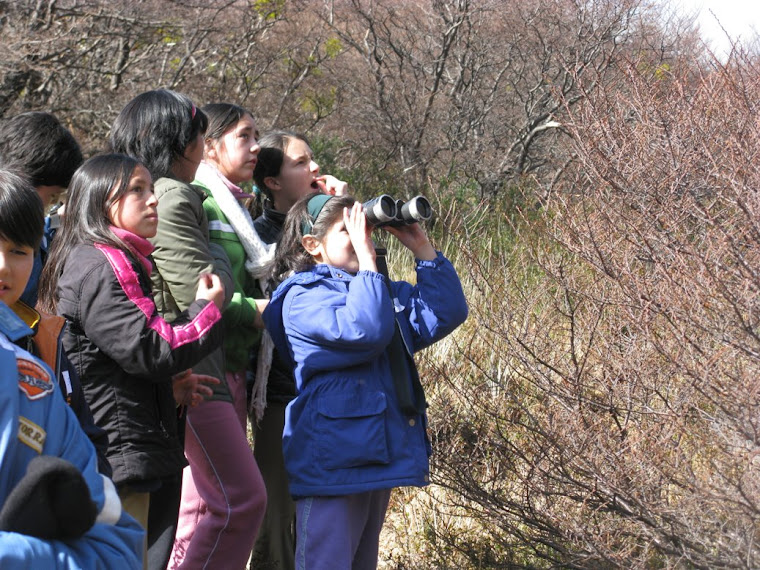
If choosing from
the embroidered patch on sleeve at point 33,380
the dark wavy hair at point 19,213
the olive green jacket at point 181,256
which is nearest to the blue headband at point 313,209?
the olive green jacket at point 181,256

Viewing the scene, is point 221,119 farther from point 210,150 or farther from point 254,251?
point 254,251

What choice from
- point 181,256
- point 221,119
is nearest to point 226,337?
point 181,256

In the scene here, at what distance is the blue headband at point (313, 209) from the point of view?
2879 millimetres

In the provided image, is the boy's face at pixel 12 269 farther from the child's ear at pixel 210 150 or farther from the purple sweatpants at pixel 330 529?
the child's ear at pixel 210 150

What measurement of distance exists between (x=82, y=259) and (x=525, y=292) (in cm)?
234

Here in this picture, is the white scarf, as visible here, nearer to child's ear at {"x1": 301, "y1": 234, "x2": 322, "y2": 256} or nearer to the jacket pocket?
child's ear at {"x1": 301, "y1": 234, "x2": 322, "y2": 256}

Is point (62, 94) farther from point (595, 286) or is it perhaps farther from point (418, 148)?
point (595, 286)

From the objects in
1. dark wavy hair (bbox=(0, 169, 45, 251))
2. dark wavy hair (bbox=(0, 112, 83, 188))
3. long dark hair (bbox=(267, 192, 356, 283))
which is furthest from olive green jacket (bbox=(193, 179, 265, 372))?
dark wavy hair (bbox=(0, 169, 45, 251))

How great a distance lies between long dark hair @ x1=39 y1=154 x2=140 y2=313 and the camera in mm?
2473

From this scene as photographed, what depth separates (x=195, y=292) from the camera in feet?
8.95

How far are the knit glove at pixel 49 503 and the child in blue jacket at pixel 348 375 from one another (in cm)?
131

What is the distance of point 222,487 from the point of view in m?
2.83

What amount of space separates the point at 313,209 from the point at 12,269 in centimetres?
123

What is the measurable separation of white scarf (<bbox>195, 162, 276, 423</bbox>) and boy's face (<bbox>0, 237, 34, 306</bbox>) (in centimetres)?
126
